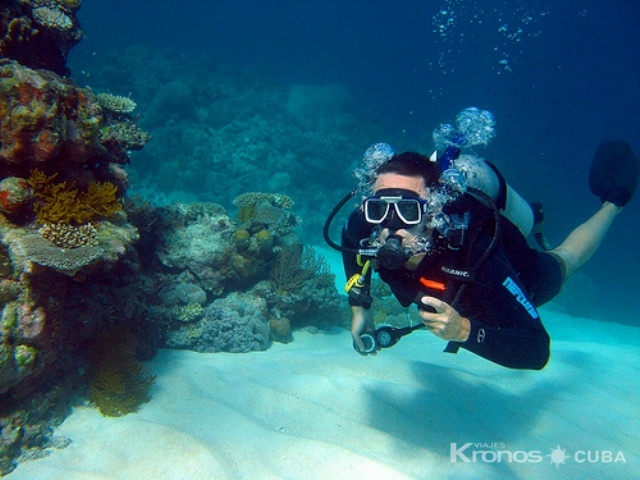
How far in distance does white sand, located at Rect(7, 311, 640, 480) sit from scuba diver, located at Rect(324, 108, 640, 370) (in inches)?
38.9

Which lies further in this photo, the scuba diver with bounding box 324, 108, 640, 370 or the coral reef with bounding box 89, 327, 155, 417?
the coral reef with bounding box 89, 327, 155, 417

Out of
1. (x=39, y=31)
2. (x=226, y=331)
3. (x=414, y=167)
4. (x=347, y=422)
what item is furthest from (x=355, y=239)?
(x=39, y=31)

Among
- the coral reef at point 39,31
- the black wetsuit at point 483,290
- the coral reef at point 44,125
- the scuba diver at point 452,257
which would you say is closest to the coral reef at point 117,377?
the coral reef at point 44,125

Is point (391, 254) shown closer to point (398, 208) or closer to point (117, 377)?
point (398, 208)

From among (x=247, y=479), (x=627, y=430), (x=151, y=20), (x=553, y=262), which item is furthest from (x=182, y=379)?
(x=151, y=20)

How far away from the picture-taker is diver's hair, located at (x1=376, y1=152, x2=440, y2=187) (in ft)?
12.0

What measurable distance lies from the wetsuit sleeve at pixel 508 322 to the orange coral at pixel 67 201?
4.02 meters

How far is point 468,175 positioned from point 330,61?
57.4m

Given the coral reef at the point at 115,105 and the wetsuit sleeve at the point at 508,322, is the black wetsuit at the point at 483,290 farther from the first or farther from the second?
the coral reef at the point at 115,105

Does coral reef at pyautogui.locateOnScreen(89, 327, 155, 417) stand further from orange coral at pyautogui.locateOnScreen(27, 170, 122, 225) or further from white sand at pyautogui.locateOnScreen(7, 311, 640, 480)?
orange coral at pyautogui.locateOnScreen(27, 170, 122, 225)

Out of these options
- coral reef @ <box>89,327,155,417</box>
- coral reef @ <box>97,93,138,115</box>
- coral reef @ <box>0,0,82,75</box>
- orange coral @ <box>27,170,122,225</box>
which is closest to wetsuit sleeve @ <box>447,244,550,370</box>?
coral reef @ <box>89,327,155,417</box>

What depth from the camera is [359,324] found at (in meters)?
4.44

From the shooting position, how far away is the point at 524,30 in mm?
52156

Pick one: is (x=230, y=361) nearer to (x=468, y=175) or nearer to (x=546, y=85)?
(x=468, y=175)
